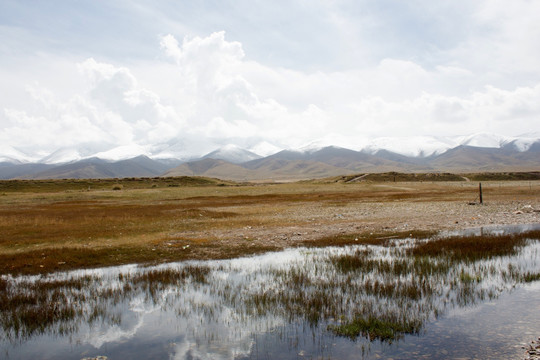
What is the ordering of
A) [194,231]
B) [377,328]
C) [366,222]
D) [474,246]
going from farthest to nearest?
[366,222] < [194,231] < [474,246] < [377,328]

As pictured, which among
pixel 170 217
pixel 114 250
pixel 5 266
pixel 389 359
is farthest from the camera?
pixel 170 217

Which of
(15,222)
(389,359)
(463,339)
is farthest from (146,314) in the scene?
(15,222)

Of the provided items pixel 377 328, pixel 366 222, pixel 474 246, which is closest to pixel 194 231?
pixel 366 222

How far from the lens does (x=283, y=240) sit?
25500 mm

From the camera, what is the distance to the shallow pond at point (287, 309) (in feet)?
29.5

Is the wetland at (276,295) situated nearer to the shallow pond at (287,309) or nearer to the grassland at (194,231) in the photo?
the shallow pond at (287,309)

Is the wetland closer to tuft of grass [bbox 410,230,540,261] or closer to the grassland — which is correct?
tuft of grass [bbox 410,230,540,261]

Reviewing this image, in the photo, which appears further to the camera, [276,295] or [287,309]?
[276,295]

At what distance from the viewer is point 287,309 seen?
11547 mm

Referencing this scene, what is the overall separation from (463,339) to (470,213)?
105 ft

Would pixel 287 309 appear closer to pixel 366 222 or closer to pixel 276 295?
pixel 276 295

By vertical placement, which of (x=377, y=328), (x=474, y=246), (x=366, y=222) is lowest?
(x=366, y=222)

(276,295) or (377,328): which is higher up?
(377,328)

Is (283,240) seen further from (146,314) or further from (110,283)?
(146,314)
